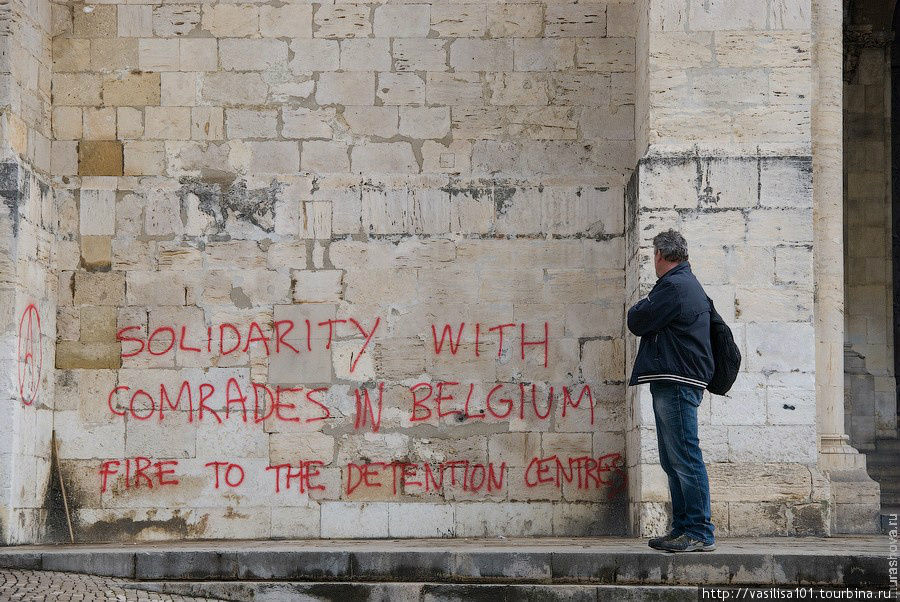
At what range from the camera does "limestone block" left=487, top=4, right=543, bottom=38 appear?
1023cm

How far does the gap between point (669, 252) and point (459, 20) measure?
3.58 meters

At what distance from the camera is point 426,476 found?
9.91 meters

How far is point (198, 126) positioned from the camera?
1019cm

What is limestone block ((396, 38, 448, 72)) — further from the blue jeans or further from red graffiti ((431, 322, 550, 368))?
the blue jeans

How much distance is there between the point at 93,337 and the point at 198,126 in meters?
1.83

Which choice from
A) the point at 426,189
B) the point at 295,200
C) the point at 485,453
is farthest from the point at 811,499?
the point at 295,200

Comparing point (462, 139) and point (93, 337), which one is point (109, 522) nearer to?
point (93, 337)

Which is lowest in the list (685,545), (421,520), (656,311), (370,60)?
(421,520)

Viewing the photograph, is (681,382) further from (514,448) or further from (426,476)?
(426,476)

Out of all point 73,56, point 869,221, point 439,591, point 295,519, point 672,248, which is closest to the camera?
point 439,591

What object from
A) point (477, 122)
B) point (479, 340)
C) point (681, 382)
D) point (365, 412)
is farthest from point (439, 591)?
point (477, 122)

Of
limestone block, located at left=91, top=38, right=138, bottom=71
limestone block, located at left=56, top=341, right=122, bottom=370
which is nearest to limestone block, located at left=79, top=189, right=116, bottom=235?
limestone block, located at left=56, top=341, right=122, bottom=370

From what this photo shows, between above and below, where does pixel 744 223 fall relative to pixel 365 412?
above

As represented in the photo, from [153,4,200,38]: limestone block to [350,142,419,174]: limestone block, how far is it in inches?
64.1
